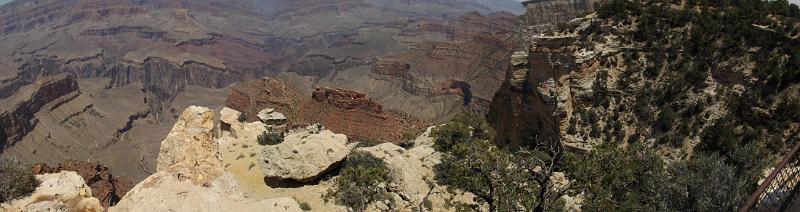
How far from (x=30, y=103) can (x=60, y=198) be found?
150366mm

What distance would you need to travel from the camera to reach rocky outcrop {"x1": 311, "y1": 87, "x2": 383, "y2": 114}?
2569 inches

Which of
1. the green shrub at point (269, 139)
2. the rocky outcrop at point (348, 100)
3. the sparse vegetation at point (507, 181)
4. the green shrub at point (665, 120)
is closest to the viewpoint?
the sparse vegetation at point (507, 181)

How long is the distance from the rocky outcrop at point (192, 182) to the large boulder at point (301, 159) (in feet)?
18.8

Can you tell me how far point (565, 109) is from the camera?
31859 millimetres

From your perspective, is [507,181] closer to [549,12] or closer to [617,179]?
[617,179]

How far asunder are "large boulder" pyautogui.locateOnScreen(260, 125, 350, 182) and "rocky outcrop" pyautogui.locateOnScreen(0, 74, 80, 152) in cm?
11326

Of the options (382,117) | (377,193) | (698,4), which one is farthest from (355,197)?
(382,117)

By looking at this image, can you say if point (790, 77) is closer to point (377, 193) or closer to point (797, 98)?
point (797, 98)

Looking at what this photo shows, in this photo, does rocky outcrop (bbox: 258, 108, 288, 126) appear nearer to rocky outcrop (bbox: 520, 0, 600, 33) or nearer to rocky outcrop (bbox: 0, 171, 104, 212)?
rocky outcrop (bbox: 0, 171, 104, 212)

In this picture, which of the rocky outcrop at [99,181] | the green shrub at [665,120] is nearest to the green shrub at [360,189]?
the green shrub at [665,120]

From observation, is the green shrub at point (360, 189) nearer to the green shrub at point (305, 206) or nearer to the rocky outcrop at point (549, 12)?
the green shrub at point (305, 206)

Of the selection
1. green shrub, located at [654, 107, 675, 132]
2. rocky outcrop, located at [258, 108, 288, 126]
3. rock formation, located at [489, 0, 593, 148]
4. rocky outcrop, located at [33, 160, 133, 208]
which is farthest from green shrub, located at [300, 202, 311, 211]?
rocky outcrop, located at [258, 108, 288, 126]

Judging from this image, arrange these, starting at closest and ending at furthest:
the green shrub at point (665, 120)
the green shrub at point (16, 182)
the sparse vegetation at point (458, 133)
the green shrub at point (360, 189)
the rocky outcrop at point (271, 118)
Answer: the green shrub at point (16, 182) < the green shrub at point (360, 189) < the green shrub at point (665, 120) < the sparse vegetation at point (458, 133) < the rocky outcrop at point (271, 118)

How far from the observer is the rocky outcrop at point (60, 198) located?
14750 mm
